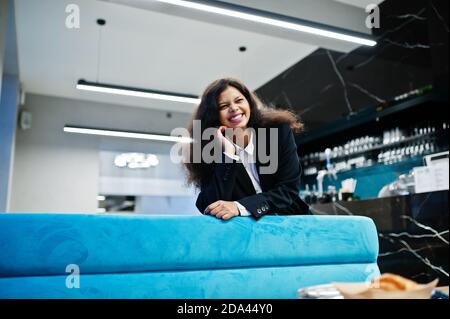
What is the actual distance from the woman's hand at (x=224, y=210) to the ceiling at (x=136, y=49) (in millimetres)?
2474

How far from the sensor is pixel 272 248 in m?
1.03

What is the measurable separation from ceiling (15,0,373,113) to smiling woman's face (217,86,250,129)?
6.29 ft

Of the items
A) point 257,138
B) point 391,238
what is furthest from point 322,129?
point 257,138

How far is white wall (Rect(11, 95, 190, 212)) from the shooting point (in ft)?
16.8

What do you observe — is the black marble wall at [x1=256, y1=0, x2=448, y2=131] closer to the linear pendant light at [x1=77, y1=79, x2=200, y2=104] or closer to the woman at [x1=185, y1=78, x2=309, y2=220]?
the linear pendant light at [x1=77, y1=79, x2=200, y2=104]

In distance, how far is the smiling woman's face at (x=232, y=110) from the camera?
1477 millimetres

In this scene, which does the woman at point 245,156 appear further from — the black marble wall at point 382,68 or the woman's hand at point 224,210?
the black marble wall at point 382,68

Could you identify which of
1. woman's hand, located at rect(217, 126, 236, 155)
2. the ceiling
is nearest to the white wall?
the ceiling

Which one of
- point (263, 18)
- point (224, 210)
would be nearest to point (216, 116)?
point (224, 210)

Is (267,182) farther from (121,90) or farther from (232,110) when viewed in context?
(121,90)

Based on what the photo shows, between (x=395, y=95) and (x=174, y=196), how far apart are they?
5.76 m

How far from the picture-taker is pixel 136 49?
4.18m

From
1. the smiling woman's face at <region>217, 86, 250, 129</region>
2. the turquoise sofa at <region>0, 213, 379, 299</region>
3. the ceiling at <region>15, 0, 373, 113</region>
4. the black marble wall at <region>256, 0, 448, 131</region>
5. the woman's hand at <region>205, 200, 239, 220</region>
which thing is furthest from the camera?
the ceiling at <region>15, 0, 373, 113</region>
